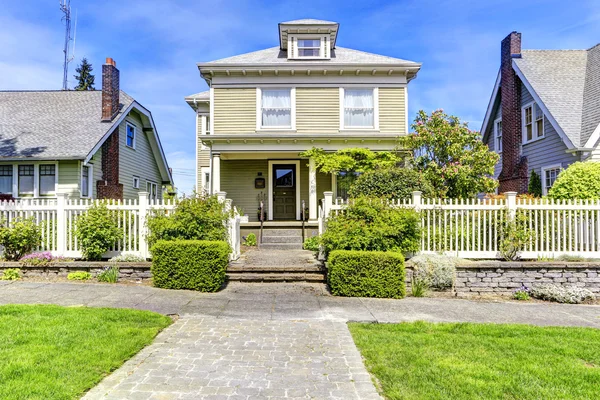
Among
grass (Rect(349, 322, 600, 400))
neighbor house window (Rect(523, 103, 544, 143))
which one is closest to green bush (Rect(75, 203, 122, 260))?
grass (Rect(349, 322, 600, 400))

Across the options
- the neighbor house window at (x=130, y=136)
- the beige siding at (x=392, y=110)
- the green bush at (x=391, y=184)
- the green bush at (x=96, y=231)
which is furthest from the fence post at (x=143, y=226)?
the neighbor house window at (x=130, y=136)

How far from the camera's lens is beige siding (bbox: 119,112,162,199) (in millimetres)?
18188

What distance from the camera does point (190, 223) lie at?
27.5ft

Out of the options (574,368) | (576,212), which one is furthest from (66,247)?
(576,212)

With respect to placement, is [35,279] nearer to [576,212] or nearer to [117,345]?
[117,345]

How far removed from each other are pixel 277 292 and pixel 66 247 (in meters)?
5.47

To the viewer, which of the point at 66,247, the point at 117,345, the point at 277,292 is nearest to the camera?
the point at 117,345

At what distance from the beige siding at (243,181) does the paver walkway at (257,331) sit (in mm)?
8621

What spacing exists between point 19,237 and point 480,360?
988 cm

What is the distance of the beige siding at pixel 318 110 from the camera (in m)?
15.3

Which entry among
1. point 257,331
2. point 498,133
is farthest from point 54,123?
point 498,133

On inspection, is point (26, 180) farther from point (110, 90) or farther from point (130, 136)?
point (130, 136)

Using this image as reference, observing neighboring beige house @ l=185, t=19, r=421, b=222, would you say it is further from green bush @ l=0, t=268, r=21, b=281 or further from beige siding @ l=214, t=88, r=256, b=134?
green bush @ l=0, t=268, r=21, b=281

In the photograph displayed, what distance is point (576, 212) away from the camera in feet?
28.8
